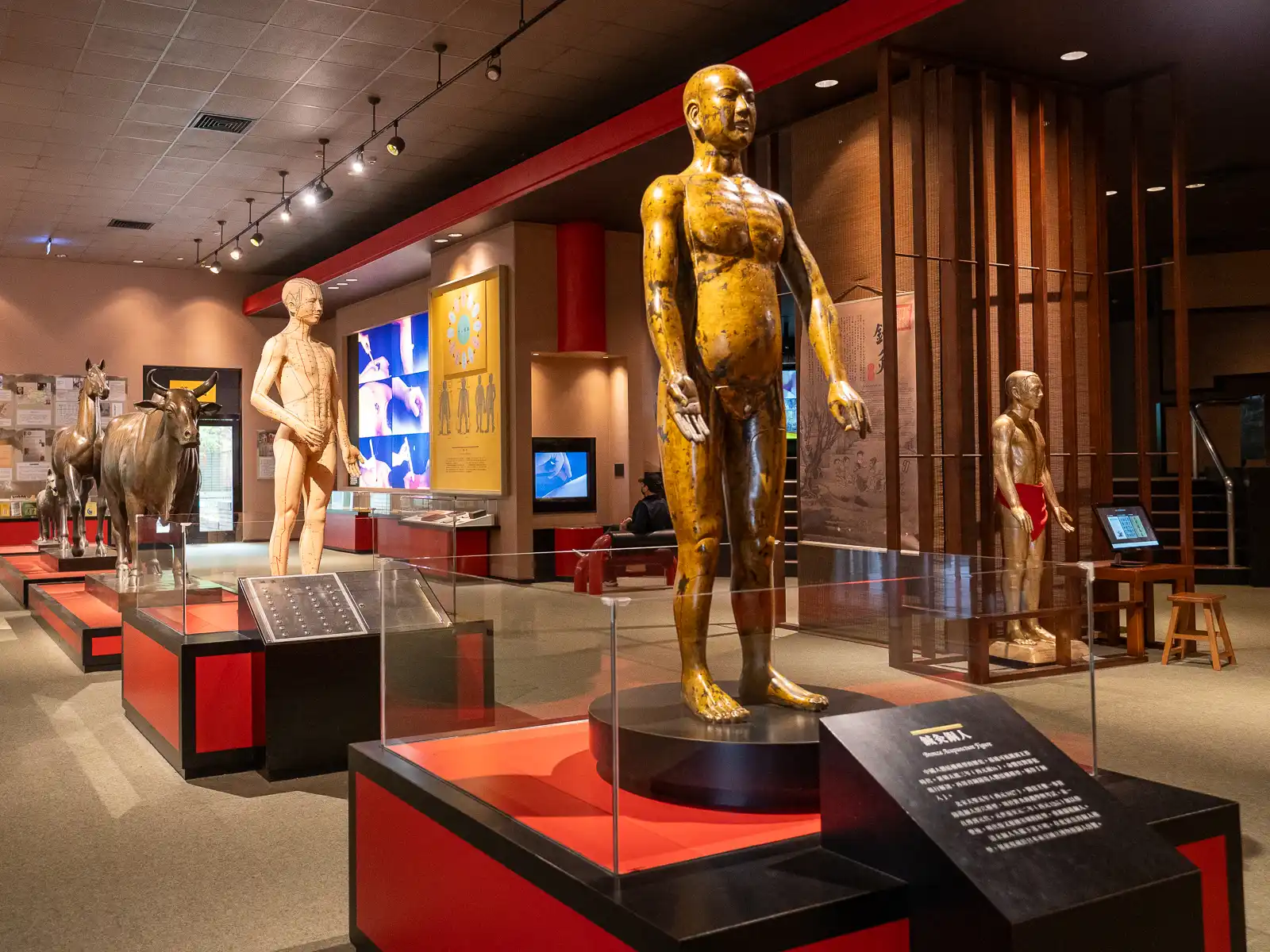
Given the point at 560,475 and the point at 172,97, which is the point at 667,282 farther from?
the point at 560,475

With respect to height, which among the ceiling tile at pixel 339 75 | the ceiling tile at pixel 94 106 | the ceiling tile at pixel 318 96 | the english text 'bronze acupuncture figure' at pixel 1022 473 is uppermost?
the ceiling tile at pixel 94 106

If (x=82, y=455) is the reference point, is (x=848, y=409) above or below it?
below

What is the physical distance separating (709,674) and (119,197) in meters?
12.6

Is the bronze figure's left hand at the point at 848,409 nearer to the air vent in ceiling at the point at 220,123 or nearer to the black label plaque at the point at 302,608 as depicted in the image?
the black label plaque at the point at 302,608

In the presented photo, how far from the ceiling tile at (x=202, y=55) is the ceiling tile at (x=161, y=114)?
123 cm

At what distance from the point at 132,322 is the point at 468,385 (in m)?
7.46

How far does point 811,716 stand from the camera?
2389mm

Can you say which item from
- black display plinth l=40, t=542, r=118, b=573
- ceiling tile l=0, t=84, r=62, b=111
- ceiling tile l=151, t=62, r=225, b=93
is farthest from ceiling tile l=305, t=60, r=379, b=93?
black display plinth l=40, t=542, r=118, b=573

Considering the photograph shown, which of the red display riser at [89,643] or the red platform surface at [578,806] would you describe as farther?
the red display riser at [89,643]

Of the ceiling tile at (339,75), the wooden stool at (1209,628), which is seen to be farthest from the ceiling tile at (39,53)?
the wooden stool at (1209,628)

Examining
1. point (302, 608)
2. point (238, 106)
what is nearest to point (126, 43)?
point (238, 106)

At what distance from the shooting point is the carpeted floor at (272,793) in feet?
6.91

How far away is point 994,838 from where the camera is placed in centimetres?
162

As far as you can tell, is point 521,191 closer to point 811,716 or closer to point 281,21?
point 281,21
